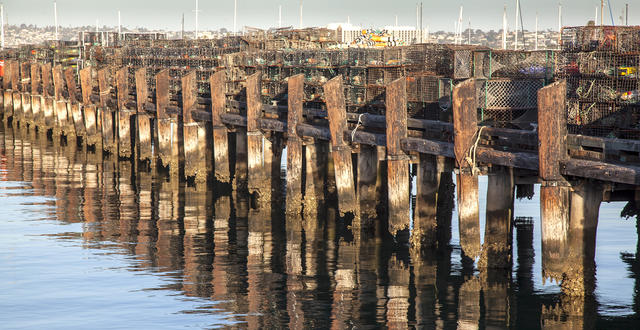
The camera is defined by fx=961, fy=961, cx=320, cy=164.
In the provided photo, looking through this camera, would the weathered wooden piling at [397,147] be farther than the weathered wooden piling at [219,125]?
No

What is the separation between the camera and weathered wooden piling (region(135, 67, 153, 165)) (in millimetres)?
34656

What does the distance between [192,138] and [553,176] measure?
674 inches

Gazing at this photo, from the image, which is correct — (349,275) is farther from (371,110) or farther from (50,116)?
(50,116)

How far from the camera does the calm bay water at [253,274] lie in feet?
54.1

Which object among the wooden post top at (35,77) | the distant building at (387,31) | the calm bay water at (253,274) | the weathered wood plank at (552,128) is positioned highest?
the distant building at (387,31)

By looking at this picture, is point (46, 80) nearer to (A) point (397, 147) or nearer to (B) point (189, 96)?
(B) point (189, 96)

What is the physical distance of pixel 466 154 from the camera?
18156mm

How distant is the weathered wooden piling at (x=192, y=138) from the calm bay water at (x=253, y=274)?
2.21 meters

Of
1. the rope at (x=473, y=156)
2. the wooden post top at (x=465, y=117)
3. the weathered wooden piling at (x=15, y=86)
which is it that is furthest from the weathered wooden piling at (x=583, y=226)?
the weathered wooden piling at (x=15, y=86)

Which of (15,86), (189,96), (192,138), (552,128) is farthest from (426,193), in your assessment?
(15,86)

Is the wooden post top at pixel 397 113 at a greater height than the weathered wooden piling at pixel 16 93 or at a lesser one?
lesser

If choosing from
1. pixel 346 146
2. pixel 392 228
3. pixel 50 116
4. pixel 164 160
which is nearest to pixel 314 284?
pixel 392 228

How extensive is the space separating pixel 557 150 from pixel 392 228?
5872 millimetres

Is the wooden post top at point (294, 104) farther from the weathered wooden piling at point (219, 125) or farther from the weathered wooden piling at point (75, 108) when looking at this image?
the weathered wooden piling at point (75, 108)
